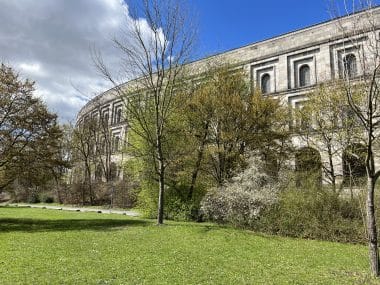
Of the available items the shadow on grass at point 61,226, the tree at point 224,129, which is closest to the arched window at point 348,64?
the tree at point 224,129

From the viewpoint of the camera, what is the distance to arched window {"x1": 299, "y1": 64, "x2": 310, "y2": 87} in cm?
3959

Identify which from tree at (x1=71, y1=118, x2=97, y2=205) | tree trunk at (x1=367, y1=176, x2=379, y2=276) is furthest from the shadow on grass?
tree at (x1=71, y1=118, x2=97, y2=205)

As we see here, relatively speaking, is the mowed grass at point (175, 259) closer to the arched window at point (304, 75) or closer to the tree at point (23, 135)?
the tree at point (23, 135)

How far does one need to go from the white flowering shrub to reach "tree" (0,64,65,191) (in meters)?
8.92

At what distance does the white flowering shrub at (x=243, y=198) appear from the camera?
17312 millimetres

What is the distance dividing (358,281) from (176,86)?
1745 centimetres

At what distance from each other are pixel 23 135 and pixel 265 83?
93.3ft

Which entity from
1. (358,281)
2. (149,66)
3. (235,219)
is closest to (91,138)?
(149,66)

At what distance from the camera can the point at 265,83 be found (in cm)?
4281

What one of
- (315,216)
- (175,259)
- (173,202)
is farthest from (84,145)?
(175,259)

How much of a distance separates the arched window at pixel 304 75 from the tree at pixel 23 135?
1051 inches

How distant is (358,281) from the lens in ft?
27.5

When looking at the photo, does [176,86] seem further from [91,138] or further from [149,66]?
[91,138]

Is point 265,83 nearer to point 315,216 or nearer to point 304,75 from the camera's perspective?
point 304,75
